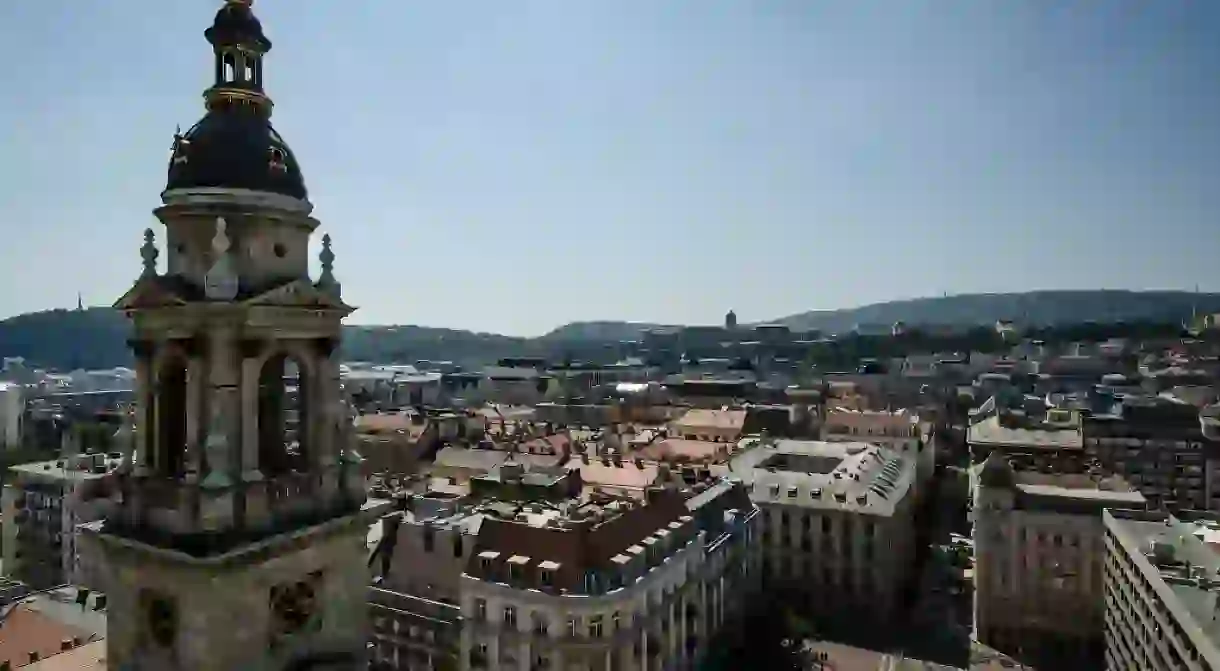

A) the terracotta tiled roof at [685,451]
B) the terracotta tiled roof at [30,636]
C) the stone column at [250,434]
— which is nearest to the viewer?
the stone column at [250,434]

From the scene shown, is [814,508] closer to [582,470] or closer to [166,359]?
A: [582,470]

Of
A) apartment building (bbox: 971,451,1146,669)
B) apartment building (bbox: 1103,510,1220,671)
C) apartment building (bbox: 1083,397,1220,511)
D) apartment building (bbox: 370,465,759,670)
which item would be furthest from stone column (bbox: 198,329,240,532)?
apartment building (bbox: 1083,397,1220,511)

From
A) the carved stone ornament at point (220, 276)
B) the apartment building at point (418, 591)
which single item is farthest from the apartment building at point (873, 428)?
the carved stone ornament at point (220, 276)

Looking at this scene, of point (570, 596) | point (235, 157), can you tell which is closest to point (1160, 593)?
point (570, 596)

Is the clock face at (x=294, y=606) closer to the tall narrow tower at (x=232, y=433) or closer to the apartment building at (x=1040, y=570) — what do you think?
the tall narrow tower at (x=232, y=433)

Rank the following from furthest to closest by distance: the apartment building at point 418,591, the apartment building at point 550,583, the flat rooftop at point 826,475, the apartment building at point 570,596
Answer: the flat rooftop at point 826,475 → the apartment building at point 418,591 → the apartment building at point 550,583 → the apartment building at point 570,596

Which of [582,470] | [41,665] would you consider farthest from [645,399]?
[41,665]
